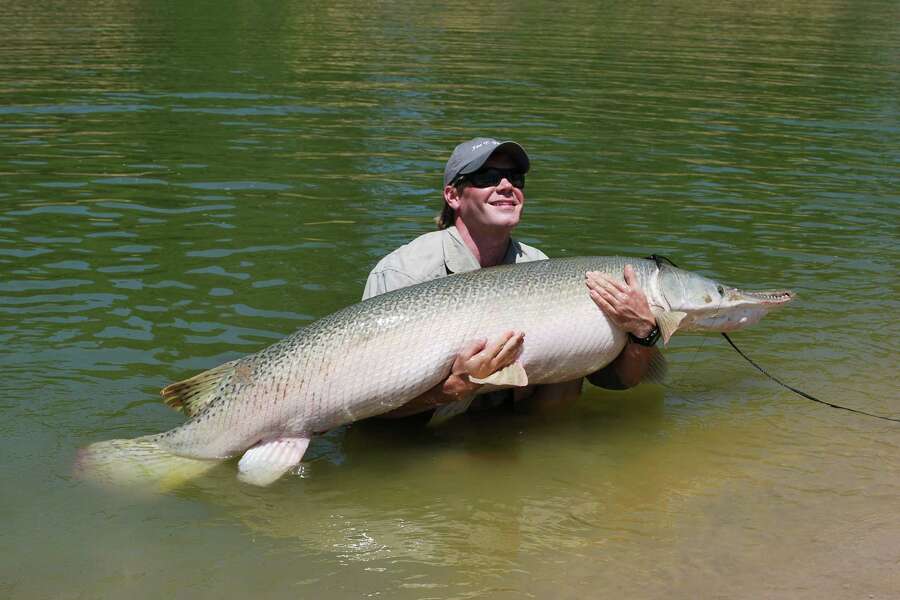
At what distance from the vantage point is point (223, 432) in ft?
16.2

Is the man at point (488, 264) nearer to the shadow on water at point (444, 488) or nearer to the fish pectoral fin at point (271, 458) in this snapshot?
the shadow on water at point (444, 488)

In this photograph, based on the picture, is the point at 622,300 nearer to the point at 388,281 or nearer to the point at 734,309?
the point at 734,309

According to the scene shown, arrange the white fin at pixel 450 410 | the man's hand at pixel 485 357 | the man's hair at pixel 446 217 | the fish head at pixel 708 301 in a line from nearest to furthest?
the man's hand at pixel 485 357, the fish head at pixel 708 301, the white fin at pixel 450 410, the man's hair at pixel 446 217

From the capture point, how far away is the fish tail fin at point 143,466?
4.98 metres

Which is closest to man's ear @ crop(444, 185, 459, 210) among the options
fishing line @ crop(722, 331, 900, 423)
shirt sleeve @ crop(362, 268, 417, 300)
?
shirt sleeve @ crop(362, 268, 417, 300)

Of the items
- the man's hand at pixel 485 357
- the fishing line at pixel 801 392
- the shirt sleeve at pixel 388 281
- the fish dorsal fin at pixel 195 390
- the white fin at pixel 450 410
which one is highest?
the shirt sleeve at pixel 388 281

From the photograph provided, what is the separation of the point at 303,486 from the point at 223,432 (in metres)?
0.47

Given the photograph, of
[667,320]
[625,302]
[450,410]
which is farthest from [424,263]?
[667,320]

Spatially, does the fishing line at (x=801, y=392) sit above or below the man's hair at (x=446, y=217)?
below

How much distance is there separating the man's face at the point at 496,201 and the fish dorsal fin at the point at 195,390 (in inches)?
56.4

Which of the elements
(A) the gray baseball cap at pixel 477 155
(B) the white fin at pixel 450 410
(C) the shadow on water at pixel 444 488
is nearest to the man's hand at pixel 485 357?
(B) the white fin at pixel 450 410

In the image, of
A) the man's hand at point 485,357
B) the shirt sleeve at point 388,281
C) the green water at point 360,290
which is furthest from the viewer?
the shirt sleeve at point 388,281

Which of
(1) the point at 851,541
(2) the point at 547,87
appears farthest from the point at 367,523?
(2) the point at 547,87

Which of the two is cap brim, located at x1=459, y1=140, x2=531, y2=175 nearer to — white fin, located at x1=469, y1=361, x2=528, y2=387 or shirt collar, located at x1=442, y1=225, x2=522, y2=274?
shirt collar, located at x1=442, y1=225, x2=522, y2=274
